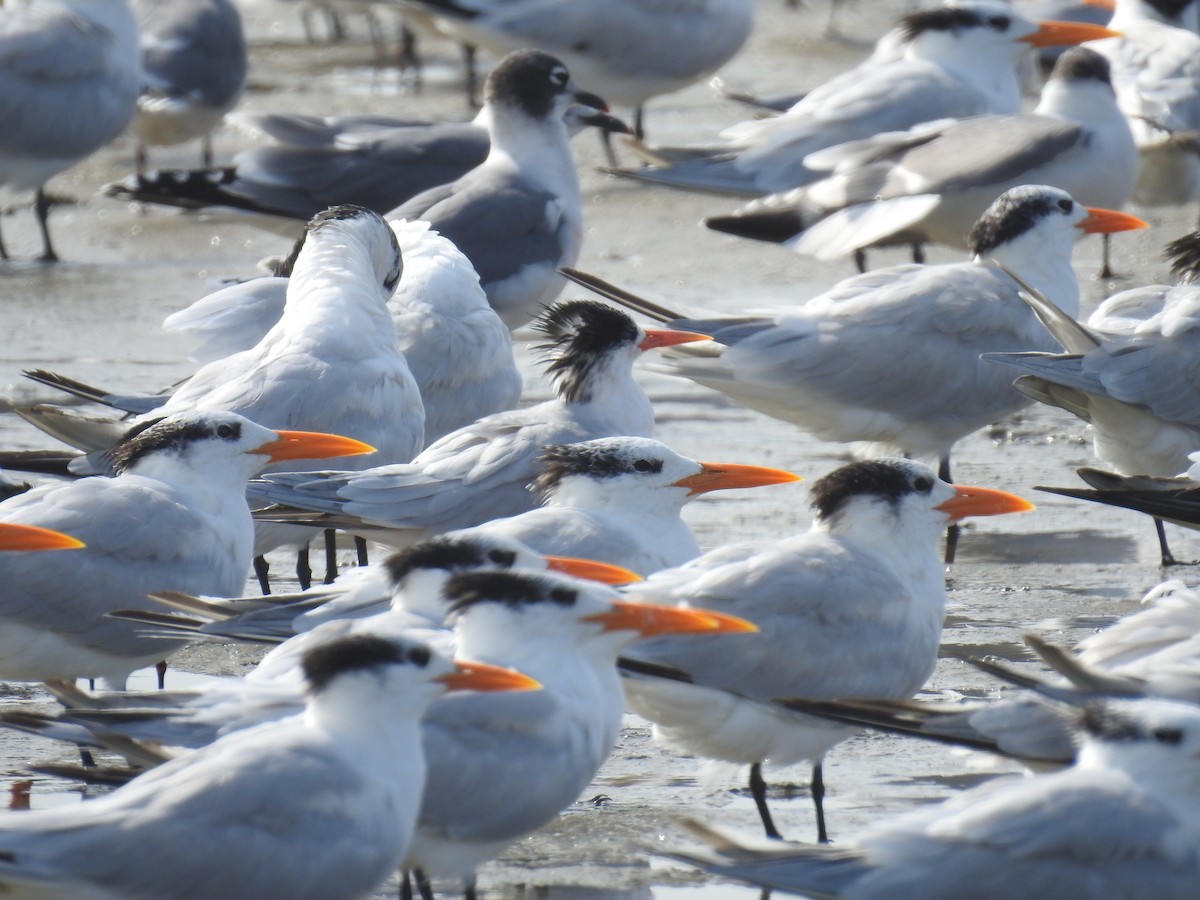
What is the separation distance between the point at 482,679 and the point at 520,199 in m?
4.78

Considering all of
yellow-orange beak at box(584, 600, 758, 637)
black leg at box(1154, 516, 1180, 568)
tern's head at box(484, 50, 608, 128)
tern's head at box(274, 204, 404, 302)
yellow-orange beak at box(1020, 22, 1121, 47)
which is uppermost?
yellow-orange beak at box(1020, 22, 1121, 47)

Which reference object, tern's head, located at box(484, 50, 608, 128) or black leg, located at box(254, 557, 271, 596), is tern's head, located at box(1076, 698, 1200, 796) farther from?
tern's head, located at box(484, 50, 608, 128)

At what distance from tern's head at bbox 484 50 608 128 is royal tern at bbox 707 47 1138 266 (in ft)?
2.60

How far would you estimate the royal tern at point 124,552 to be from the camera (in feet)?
15.9

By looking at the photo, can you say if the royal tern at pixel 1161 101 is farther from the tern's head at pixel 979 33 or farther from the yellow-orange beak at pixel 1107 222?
the yellow-orange beak at pixel 1107 222

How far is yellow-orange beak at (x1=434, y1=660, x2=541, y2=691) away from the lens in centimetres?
376

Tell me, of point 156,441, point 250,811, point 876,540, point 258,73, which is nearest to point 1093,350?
point 876,540

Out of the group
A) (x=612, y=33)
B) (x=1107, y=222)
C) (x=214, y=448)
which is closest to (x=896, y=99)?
(x=612, y=33)

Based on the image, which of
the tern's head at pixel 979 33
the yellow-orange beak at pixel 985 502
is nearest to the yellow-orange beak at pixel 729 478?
the yellow-orange beak at pixel 985 502

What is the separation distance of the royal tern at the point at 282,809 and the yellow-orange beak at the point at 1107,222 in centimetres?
428

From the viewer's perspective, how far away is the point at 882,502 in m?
4.91

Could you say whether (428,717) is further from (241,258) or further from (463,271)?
(241,258)

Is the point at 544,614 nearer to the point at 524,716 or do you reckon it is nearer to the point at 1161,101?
the point at 524,716

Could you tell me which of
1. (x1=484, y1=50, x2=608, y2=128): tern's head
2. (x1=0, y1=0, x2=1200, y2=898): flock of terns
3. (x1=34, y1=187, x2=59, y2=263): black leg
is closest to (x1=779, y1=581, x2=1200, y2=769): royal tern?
(x1=0, y1=0, x2=1200, y2=898): flock of terns
